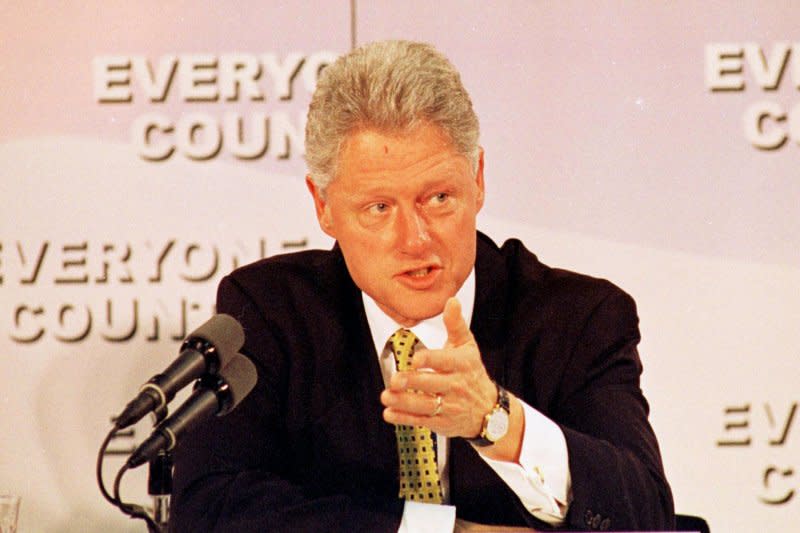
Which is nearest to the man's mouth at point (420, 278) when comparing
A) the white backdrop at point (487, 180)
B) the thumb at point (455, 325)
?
the thumb at point (455, 325)

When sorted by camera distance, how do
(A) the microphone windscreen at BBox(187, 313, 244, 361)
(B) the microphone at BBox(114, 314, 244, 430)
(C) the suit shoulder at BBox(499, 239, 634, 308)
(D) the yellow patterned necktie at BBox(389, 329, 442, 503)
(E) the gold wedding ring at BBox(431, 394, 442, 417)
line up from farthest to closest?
(C) the suit shoulder at BBox(499, 239, 634, 308)
(D) the yellow patterned necktie at BBox(389, 329, 442, 503)
(E) the gold wedding ring at BBox(431, 394, 442, 417)
(A) the microphone windscreen at BBox(187, 313, 244, 361)
(B) the microphone at BBox(114, 314, 244, 430)

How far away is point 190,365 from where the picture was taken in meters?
1.66

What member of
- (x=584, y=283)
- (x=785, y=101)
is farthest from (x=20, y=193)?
(x=785, y=101)

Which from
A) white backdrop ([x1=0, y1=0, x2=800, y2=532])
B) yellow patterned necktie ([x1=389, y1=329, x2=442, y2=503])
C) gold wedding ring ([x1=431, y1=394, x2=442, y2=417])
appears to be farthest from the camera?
white backdrop ([x1=0, y1=0, x2=800, y2=532])

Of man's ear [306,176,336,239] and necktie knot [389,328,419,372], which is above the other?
man's ear [306,176,336,239]

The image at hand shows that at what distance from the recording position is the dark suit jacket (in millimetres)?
2195

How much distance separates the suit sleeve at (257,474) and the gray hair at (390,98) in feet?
1.44

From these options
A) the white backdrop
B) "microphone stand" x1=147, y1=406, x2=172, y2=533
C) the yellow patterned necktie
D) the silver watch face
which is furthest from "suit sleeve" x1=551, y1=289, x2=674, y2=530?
"microphone stand" x1=147, y1=406, x2=172, y2=533

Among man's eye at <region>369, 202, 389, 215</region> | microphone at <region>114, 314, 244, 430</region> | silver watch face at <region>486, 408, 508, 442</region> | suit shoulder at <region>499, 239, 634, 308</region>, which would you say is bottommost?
silver watch face at <region>486, 408, 508, 442</region>

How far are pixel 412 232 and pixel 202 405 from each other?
651 millimetres

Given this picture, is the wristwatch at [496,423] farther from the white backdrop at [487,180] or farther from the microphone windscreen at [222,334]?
the white backdrop at [487,180]

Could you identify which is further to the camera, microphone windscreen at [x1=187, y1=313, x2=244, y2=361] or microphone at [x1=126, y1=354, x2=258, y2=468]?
microphone windscreen at [x1=187, y1=313, x2=244, y2=361]

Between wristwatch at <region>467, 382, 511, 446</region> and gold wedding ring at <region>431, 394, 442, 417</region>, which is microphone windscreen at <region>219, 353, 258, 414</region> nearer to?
gold wedding ring at <region>431, 394, 442, 417</region>

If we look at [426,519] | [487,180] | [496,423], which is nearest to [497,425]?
[496,423]
